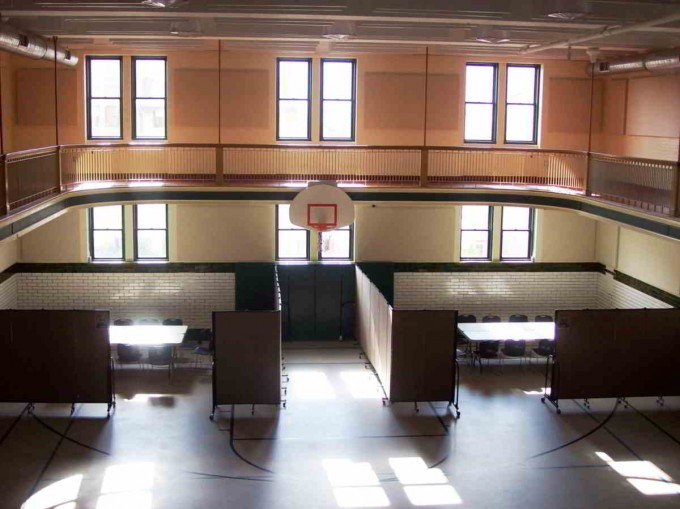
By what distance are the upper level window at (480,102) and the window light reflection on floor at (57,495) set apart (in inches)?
517

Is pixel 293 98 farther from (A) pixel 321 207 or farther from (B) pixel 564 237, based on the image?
(B) pixel 564 237

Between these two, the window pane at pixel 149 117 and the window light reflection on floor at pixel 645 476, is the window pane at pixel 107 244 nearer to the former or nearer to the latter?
the window pane at pixel 149 117

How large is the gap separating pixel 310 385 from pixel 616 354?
243 inches

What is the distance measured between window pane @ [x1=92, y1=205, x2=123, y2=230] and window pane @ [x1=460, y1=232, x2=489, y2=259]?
8.81 m

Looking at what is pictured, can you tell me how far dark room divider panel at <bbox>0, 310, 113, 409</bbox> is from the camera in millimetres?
15664

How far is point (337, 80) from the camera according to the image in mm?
21297

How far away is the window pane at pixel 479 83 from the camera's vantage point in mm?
21578

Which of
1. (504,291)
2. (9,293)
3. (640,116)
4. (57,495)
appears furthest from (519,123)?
(57,495)

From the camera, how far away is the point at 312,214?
716 inches

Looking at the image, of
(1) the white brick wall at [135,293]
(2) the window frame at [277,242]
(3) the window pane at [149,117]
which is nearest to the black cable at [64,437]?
(1) the white brick wall at [135,293]

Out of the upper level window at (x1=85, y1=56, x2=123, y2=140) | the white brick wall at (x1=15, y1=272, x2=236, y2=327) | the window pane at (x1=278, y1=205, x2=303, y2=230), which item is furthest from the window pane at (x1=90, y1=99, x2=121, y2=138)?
the window pane at (x1=278, y1=205, x2=303, y2=230)

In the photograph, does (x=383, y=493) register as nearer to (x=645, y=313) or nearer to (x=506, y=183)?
(x=645, y=313)

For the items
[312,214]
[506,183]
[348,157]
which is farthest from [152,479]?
[506,183]

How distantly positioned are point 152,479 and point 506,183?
11.0m
